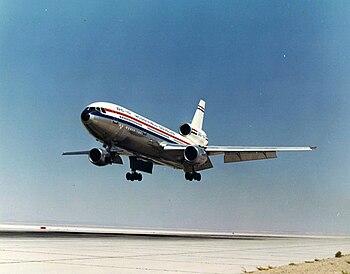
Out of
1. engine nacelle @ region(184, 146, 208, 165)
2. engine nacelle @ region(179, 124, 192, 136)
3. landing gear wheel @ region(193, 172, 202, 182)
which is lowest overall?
engine nacelle @ region(184, 146, 208, 165)

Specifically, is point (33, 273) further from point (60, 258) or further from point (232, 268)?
point (232, 268)

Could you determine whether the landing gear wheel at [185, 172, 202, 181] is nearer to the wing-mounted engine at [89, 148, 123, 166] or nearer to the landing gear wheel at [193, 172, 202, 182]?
the landing gear wheel at [193, 172, 202, 182]

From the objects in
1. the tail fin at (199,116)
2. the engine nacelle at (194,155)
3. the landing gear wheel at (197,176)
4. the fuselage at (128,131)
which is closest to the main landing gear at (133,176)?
the fuselage at (128,131)

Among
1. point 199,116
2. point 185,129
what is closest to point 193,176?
point 185,129

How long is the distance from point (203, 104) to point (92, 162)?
117ft

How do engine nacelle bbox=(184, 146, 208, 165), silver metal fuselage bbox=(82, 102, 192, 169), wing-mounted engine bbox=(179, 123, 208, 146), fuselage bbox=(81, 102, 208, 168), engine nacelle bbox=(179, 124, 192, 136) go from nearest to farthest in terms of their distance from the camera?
fuselage bbox=(81, 102, 208, 168) → silver metal fuselage bbox=(82, 102, 192, 169) → engine nacelle bbox=(184, 146, 208, 165) → engine nacelle bbox=(179, 124, 192, 136) → wing-mounted engine bbox=(179, 123, 208, 146)

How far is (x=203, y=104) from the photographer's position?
81125 millimetres

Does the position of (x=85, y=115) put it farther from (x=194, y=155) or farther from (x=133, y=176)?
(x=133, y=176)

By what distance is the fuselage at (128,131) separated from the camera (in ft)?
144

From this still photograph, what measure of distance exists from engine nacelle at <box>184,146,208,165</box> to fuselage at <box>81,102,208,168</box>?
294 centimetres

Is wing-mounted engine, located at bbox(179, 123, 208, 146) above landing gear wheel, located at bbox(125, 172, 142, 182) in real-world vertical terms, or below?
above

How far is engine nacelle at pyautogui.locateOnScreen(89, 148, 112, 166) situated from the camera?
4928 cm

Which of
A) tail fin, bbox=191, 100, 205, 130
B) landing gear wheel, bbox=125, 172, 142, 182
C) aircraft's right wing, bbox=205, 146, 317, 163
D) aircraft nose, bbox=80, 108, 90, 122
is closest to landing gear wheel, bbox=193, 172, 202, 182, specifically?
aircraft's right wing, bbox=205, 146, 317, 163

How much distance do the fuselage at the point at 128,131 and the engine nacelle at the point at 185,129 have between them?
18.8 ft
